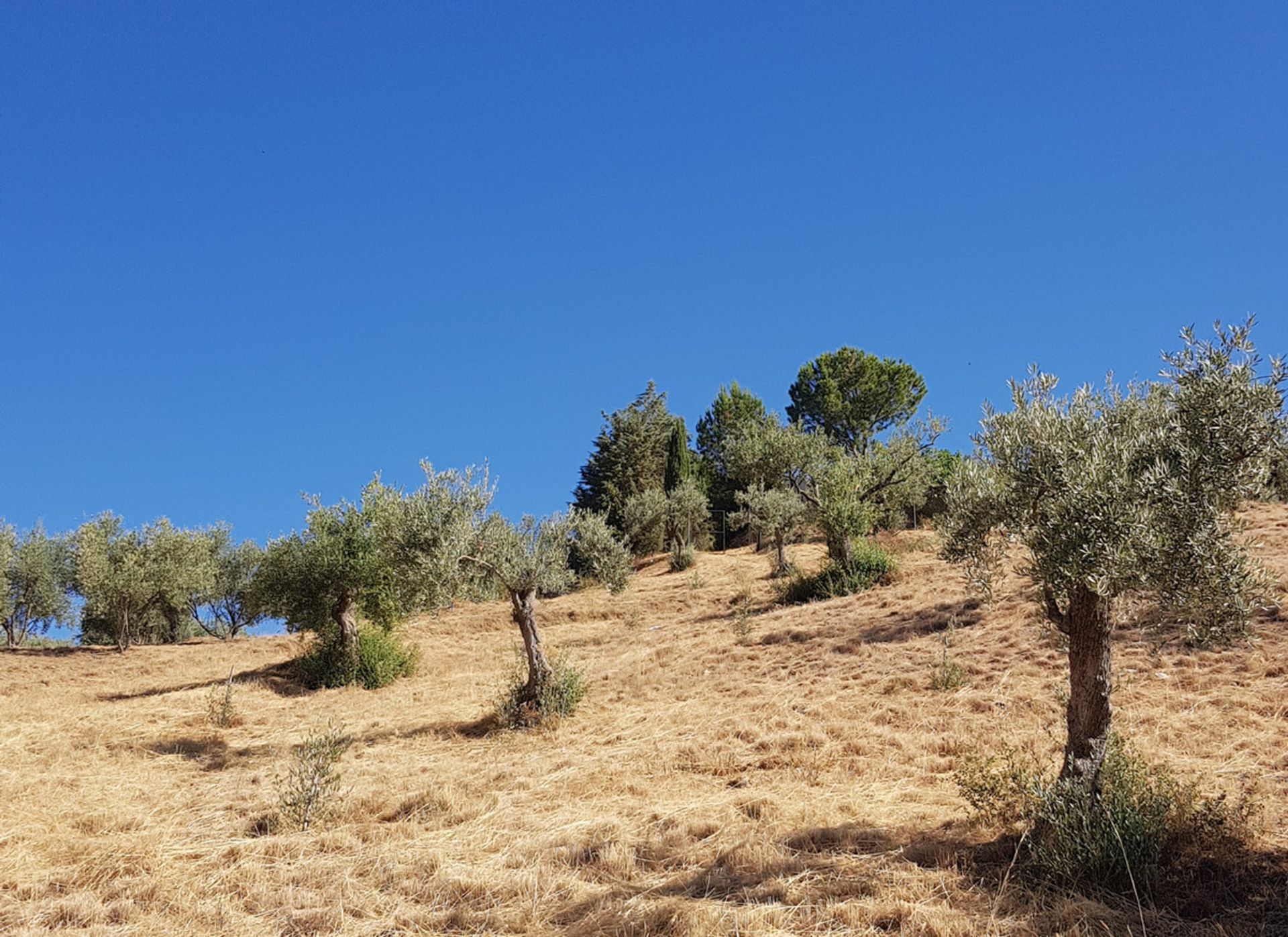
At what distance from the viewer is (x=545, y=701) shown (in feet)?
62.4

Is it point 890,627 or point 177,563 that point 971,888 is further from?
point 177,563

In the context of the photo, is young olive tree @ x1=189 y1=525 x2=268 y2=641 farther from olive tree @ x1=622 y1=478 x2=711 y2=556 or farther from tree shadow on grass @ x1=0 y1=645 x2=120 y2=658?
olive tree @ x1=622 y1=478 x2=711 y2=556

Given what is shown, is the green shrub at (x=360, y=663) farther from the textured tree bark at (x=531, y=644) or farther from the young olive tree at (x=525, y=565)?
the textured tree bark at (x=531, y=644)

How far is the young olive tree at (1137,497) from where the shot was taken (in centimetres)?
786

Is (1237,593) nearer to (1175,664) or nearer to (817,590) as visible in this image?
(1175,664)

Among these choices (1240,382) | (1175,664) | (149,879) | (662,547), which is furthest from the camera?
(662,547)

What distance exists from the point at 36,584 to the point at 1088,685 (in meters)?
55.6

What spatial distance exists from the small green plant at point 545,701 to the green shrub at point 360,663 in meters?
9.35

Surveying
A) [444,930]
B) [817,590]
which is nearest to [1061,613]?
[444,930]

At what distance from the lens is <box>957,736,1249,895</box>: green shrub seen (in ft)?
26.5

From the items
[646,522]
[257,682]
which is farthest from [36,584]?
[646,522]

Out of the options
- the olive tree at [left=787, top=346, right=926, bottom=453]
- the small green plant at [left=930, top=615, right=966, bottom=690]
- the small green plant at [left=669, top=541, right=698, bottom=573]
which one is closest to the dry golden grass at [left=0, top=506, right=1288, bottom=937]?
the small green plant at [left=930, top=615, right=966, bottom=690]

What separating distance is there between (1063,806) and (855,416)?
68.6 m

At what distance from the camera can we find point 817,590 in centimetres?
2977
